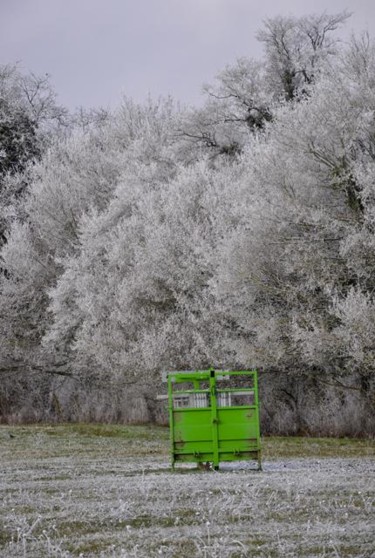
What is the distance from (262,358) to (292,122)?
845cm

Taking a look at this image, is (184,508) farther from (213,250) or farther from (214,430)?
(213,250)

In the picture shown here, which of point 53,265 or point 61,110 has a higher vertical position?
point 61,110

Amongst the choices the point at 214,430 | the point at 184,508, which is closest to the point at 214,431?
the point at 214,430

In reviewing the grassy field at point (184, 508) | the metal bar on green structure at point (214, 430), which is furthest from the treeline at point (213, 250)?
the metal bar on green structure at point (214, 430)

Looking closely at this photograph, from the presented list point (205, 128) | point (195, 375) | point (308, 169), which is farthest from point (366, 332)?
point (205, 128)

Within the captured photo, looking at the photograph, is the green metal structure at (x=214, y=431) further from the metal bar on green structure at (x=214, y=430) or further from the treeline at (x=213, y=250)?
the treeline at (x=213, y=250)

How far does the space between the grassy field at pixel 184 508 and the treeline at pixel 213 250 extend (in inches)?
312

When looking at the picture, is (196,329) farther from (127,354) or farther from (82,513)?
(82,513)

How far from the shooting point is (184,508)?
37.2 feet

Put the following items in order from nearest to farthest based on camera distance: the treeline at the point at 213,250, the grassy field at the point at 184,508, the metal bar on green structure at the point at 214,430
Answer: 1. the grassy field at the point at 184,508
2. the metal bar on green structure at the point at 214,430
3. the treeline at the point at 213,250

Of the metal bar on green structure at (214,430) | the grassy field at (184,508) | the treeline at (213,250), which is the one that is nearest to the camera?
the grassy field at (184,508)

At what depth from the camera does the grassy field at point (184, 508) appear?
8.81m

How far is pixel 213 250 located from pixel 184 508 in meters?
19.8

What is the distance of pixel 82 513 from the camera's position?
11031 millimetres
